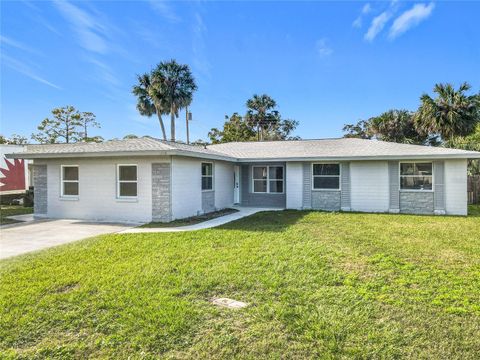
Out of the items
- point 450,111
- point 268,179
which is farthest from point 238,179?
point 450,111

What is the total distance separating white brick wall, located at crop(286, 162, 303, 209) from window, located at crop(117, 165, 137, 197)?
7305mm

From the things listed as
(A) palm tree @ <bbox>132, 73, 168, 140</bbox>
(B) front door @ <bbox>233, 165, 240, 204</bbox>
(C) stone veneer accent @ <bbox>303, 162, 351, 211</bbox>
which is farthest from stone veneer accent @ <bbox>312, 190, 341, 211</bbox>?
(A) palm tree @ <bbox>132, 73, 168, 140</bbox>

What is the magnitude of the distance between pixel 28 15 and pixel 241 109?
90.0 ft

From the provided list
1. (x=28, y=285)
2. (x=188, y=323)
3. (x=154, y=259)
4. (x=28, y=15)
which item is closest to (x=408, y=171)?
(x=154, y=259)

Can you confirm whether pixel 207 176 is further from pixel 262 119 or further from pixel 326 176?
pixel 262 119

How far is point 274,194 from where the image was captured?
1573 cm

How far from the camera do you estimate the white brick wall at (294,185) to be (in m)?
14.7

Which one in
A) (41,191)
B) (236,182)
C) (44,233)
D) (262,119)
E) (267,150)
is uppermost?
(262,119)

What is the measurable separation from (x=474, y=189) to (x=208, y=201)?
15.1 m

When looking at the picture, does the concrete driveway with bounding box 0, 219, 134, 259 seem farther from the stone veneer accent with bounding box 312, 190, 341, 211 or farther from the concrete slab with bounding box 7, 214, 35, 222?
the stone veneer accent with bounding box 312, 190, 341, 211

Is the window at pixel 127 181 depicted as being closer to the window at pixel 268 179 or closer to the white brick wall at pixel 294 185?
the window at pixel 268 179

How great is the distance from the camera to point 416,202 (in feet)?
42.9

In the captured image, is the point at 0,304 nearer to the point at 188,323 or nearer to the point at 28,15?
the point at 188,323

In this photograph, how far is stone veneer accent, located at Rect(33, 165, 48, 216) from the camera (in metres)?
12.2
